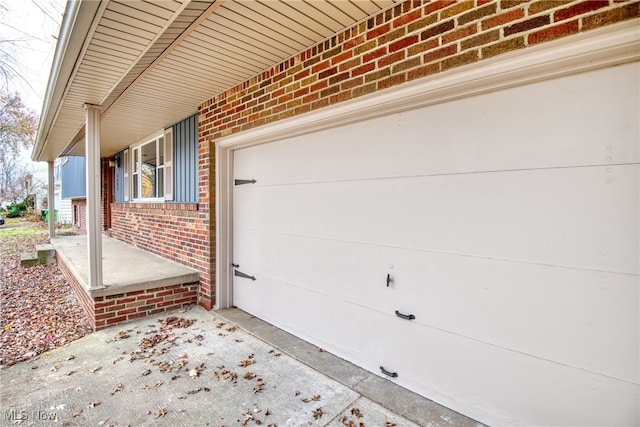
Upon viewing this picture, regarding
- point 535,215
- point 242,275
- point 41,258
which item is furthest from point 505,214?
point 41,258

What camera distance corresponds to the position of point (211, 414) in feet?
7.11

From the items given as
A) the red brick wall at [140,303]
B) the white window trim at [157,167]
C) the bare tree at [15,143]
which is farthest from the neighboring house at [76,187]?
the red brick wall at [140,303]

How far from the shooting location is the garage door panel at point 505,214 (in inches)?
62.3

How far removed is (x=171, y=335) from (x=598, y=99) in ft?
12.8

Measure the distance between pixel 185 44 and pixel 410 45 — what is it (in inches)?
72.3

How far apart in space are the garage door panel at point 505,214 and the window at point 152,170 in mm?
4045

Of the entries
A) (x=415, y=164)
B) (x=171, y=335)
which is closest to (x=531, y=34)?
(x=415, y=164)

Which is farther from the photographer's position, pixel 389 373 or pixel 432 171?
pixel 389 373

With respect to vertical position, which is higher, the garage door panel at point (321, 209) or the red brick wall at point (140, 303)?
the garage door panel at point (321, 209)

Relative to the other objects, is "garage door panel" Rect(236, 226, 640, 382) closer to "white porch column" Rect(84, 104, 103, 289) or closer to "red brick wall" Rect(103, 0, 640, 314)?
"red brick wall" Rect(103, 0, 640, 314)

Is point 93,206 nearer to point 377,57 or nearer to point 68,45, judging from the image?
point 68,45

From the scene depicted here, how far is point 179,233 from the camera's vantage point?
4.90 meters

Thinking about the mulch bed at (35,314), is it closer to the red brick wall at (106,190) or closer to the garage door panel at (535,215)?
the red brick wall at (106,190)

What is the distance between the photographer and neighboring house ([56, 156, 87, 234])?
12091 mm
